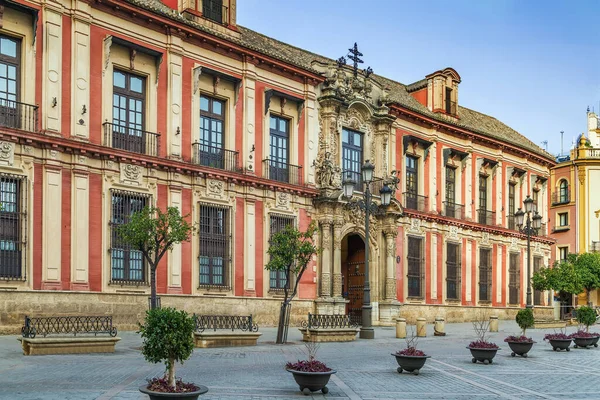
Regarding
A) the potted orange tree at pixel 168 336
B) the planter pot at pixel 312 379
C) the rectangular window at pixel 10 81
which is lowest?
the planter pot at pixel 312 379

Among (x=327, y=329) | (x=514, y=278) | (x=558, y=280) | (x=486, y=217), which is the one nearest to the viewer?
(x=327, y=329)

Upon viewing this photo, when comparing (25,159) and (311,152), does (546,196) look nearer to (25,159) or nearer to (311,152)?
(311,152)

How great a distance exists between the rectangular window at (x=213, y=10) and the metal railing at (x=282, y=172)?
5780 millimetres

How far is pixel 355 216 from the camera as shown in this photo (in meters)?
32.1

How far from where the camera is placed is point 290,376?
13.9 meters

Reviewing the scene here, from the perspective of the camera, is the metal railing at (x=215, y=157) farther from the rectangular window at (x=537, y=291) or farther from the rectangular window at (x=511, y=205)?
the rectangular window at (x=537, y=291)

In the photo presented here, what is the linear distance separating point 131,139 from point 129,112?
38.6 inches

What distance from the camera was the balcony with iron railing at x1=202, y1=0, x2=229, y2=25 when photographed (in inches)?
1098

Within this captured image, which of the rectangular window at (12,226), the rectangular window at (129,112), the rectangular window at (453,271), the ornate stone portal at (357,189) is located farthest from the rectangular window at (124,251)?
the rectangular window at (453,271)

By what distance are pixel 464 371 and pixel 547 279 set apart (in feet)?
78.8

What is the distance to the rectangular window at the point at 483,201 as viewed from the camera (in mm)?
40344

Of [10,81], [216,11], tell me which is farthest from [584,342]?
[10,81]

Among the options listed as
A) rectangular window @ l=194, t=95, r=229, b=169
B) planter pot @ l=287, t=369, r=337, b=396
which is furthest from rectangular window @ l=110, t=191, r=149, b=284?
planter pot @ l=287, t=369, r=337, b=396

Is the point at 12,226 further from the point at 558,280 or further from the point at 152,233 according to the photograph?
the point at 558,280
